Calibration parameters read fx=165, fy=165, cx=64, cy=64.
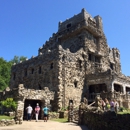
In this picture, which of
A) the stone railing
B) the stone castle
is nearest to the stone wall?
the stone railing

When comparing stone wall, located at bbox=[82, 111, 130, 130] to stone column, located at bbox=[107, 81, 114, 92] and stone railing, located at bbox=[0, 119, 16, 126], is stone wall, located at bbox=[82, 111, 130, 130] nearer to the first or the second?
stone railing, located at bbox=[0, 119, 16, 126]

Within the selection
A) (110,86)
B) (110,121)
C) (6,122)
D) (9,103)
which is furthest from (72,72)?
(110,121)

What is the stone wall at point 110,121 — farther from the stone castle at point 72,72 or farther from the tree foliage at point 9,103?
the stone castle at point 72,72

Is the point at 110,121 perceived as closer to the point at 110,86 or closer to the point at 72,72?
the point at 110,86

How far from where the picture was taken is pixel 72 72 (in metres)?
27.4

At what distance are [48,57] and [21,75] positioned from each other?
26.0ft

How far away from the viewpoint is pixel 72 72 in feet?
90.0

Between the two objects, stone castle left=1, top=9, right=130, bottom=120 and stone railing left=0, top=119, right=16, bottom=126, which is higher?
stone castle left=1, top=9, right=130, bottom=120

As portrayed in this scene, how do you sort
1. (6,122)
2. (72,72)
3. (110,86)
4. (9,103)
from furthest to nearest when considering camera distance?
(72,72) → (110,86) → (9,103) → (6,122)

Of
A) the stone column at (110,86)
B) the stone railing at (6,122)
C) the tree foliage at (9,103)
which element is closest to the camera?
the stone railing at (6,122)

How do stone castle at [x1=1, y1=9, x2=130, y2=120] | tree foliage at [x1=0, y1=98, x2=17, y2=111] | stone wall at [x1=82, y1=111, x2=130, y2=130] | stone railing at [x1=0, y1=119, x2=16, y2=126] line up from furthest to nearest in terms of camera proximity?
stone castle at [x1=1, y1=9, x2=130, y2=120] → tree foliage at [x1=0, y1=98, x2=17, y2=111] → stone railing at [x1=0, y1=119, x2=16, y2=126] → stone wall at [x1=82, y1=111, x2=130, y2=130]

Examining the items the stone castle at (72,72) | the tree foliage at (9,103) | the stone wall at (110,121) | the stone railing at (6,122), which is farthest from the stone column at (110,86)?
the stone railing at (6,122)

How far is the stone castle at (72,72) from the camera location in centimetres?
2417

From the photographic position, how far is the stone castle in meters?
24.2
